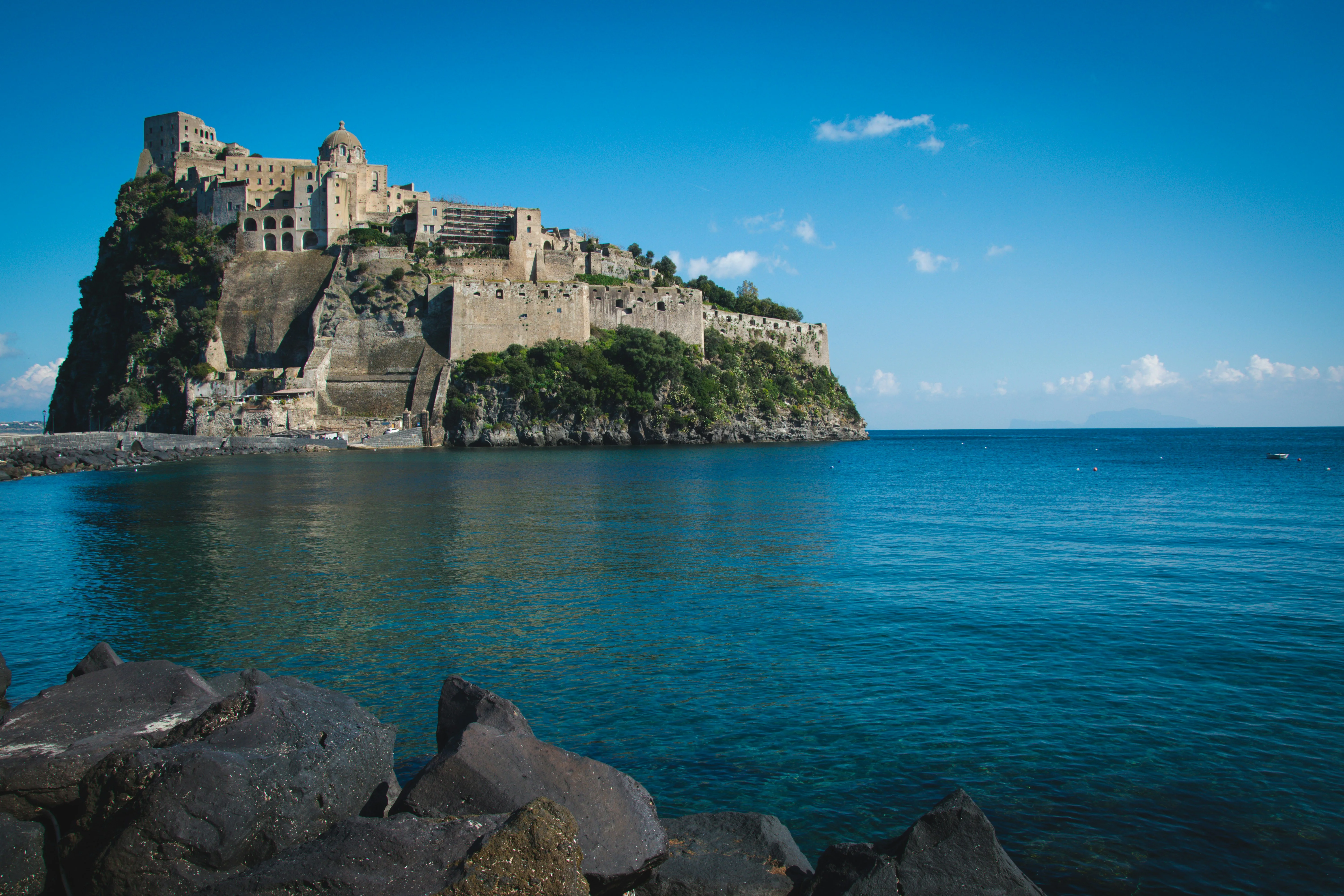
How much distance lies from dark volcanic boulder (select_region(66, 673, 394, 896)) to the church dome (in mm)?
82305

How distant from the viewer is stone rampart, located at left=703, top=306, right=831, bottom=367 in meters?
76.1

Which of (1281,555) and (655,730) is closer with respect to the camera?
(655,730)

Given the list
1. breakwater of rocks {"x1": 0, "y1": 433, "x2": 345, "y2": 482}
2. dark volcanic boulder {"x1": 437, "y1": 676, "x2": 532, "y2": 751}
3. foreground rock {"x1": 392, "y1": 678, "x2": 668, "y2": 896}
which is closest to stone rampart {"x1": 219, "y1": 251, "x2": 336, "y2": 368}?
breakwater of rocks {"x1": 0, "y1": 433, "x2": 345, "y2": 482}

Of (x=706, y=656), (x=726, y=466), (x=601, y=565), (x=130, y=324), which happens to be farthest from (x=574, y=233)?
(x=706, y=656)

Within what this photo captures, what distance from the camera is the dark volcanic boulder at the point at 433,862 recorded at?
3967 mm

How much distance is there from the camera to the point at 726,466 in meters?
43.2

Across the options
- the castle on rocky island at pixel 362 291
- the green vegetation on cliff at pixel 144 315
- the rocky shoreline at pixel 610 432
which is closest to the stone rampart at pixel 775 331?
the castle on rocky island at pixel 362 291

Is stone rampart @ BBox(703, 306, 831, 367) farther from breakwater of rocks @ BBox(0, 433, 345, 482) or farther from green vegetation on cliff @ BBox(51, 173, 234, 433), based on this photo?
green vegetation on cliff @ BBox(51, 173, 234, 433)

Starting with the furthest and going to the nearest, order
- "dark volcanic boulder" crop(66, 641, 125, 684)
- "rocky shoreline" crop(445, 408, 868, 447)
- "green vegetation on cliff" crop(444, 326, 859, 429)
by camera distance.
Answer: "rocky shoreline" crop(445, 408, 868, 447)
"green vegetation on cliff" crop(444, 326, 859, 429)
"dark volcanic boulder" crop(66, 641, 125, 684)

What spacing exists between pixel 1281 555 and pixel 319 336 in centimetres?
6221

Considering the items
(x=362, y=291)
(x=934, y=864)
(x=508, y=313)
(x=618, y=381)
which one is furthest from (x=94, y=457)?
(x=934, y=864)

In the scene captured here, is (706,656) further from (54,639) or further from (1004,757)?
(54,639)

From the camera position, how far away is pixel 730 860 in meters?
5.15

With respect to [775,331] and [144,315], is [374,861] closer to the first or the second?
[144,315]
